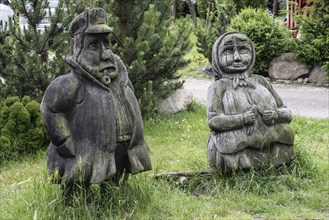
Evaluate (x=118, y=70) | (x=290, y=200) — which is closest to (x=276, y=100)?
(x=290, y=200)

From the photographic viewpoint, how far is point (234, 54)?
5535 millimetres

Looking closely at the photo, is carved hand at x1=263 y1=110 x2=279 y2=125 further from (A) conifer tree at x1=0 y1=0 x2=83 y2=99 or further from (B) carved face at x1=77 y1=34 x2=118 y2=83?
(A) conifer tree at x1=0 y1=0 x2=83 y2=99

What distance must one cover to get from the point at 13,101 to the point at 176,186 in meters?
2.95

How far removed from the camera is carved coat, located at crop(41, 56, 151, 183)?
4316 mm

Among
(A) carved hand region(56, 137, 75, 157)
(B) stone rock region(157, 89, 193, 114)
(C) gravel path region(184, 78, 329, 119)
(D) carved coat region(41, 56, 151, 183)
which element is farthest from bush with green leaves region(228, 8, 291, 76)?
(A) carved hand region(56, 137, 75, 157)

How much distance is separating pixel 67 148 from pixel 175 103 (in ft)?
18.4

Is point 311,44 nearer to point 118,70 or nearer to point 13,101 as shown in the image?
point 13,101

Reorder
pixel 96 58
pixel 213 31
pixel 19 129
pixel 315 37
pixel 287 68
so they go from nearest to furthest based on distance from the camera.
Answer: pixel 96 58 < pixel 19 129 < pixel 315 37 < pixel 287 68 < pixel 213 31

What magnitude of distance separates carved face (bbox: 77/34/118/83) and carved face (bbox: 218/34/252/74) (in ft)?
A: 4.99

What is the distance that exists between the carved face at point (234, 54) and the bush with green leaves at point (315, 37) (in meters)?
8.06

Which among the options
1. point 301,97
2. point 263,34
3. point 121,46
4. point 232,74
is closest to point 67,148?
point 232,74

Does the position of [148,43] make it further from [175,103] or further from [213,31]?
[213,31]

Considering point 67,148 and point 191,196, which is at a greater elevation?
point 67,148

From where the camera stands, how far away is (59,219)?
14.1ft
